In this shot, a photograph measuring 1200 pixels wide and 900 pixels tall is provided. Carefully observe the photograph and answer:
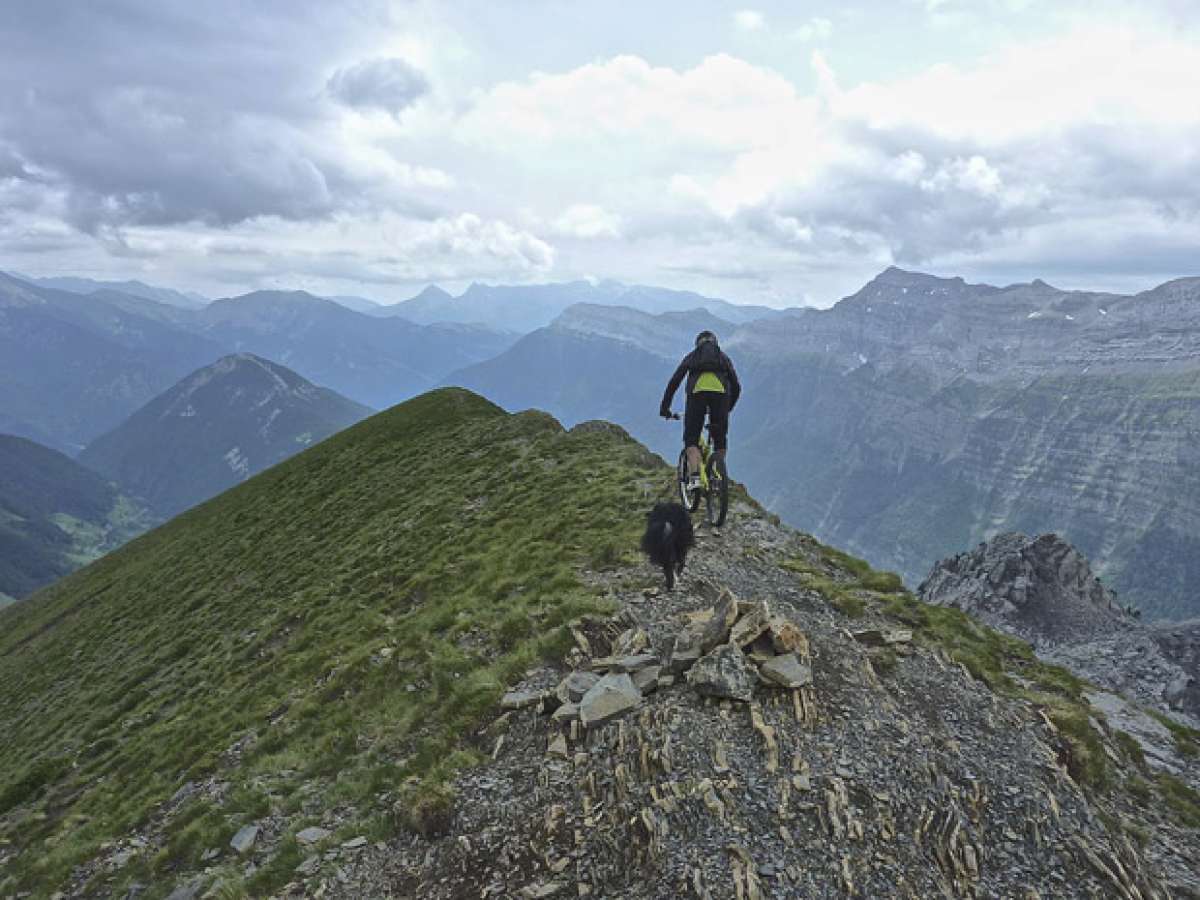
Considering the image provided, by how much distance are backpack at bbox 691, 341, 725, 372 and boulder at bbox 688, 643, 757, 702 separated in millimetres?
7493

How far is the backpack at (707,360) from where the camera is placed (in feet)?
52.0

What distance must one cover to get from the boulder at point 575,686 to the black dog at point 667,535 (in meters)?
3.50

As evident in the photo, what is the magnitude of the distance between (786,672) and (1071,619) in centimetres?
7300

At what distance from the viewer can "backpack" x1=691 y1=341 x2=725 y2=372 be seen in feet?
52.0

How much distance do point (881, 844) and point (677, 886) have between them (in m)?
2.69

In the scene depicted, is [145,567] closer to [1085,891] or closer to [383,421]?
[383,421]

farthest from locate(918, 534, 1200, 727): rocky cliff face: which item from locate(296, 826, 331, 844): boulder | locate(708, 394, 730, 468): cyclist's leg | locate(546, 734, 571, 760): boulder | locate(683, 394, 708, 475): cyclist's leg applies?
locate(296, 826, 331, 844): boulder

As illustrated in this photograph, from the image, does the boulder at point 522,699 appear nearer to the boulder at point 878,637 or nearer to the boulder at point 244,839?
the boulder at point 244,839

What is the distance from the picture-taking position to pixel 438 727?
39.9ft

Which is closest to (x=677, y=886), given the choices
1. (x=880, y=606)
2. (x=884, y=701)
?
(x=884, y=701)

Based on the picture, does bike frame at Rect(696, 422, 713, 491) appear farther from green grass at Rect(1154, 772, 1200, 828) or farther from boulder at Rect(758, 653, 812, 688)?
green grass at Rect(1154, 772, 1200, 828)

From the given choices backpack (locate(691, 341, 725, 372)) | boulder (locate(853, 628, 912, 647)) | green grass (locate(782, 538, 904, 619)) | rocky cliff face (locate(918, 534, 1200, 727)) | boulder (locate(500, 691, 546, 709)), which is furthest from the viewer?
rocky cliff face (locate(918, 534, 1200, 727))

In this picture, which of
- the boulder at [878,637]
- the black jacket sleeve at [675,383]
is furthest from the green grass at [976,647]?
the black jacket sleeve at [675,383]

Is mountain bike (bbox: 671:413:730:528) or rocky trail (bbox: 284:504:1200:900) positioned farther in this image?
mountain bike (bbox: 671:413:730:528)
